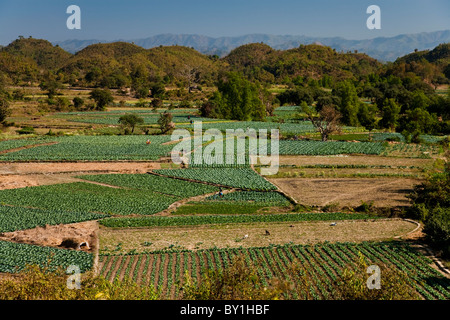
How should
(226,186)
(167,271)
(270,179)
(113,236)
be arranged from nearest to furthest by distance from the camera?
(167,271)
(113,236)
(226,186)
(270,179)

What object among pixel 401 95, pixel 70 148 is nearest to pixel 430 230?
pixel 70 148

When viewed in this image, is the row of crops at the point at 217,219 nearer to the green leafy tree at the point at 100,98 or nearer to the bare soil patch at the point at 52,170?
the bare soil patch at the point at 52,170

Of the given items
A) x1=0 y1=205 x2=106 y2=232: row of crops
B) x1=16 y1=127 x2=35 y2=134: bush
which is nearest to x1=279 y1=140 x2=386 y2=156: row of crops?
x1=0 y1=205 x2=106 y2=232: row of crops

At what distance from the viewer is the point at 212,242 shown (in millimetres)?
25844

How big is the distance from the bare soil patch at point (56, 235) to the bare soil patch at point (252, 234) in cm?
81

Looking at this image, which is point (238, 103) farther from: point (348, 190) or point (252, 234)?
point (252, 234)

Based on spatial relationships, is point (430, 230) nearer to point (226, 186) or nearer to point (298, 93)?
point (226, 186)

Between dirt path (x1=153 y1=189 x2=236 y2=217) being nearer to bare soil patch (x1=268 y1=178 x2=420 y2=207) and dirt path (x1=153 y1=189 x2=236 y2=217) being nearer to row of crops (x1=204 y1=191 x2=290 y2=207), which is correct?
row of crops (x1=204 y1=191 x2=290 y2=207)

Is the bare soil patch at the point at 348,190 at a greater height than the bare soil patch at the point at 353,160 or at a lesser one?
lesser

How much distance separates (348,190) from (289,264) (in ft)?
58.6

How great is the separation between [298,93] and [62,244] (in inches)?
4121

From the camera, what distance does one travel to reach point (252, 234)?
1070 inches

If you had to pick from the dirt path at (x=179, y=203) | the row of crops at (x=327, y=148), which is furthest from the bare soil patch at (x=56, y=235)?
the row of crops at (x=327, y=148)

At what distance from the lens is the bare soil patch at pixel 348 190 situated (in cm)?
3469
